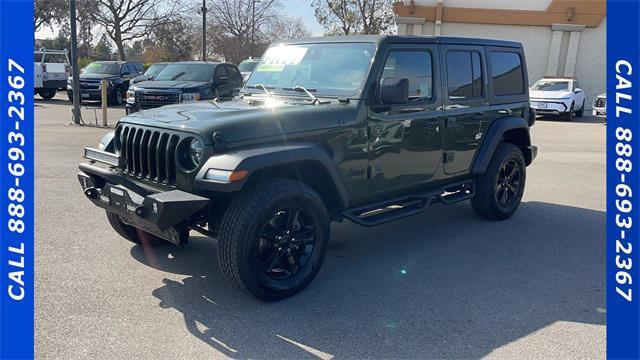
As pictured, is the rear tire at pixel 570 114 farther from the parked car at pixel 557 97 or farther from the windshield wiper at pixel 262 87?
the windshield wiper at pixel 262 87

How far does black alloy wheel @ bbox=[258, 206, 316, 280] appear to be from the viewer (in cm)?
398

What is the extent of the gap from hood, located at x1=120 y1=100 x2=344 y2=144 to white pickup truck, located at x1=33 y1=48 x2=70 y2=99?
20649mm

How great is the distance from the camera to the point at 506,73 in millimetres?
6180

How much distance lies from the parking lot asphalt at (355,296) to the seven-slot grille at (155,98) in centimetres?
645

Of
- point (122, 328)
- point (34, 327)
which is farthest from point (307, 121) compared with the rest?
point (34, 327)

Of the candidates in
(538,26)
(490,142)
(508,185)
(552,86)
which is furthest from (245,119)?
(538,26)

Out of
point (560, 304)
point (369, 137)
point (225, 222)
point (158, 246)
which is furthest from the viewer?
point (158, 246)

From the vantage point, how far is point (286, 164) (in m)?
3.99

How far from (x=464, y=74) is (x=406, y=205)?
1531 mm

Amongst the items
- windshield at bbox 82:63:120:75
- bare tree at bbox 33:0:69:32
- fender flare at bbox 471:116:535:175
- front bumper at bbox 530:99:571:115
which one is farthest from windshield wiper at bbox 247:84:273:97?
bare tree at bbox 33:0:69:32

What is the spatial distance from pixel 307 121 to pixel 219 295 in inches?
59.1

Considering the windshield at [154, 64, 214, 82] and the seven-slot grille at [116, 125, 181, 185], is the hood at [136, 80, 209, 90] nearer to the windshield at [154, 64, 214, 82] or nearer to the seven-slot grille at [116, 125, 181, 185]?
the windshield at [154, 64, 214, 82]

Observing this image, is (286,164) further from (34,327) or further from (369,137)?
(34,327)

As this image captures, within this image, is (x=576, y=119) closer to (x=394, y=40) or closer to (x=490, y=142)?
(x=490, y=142)
